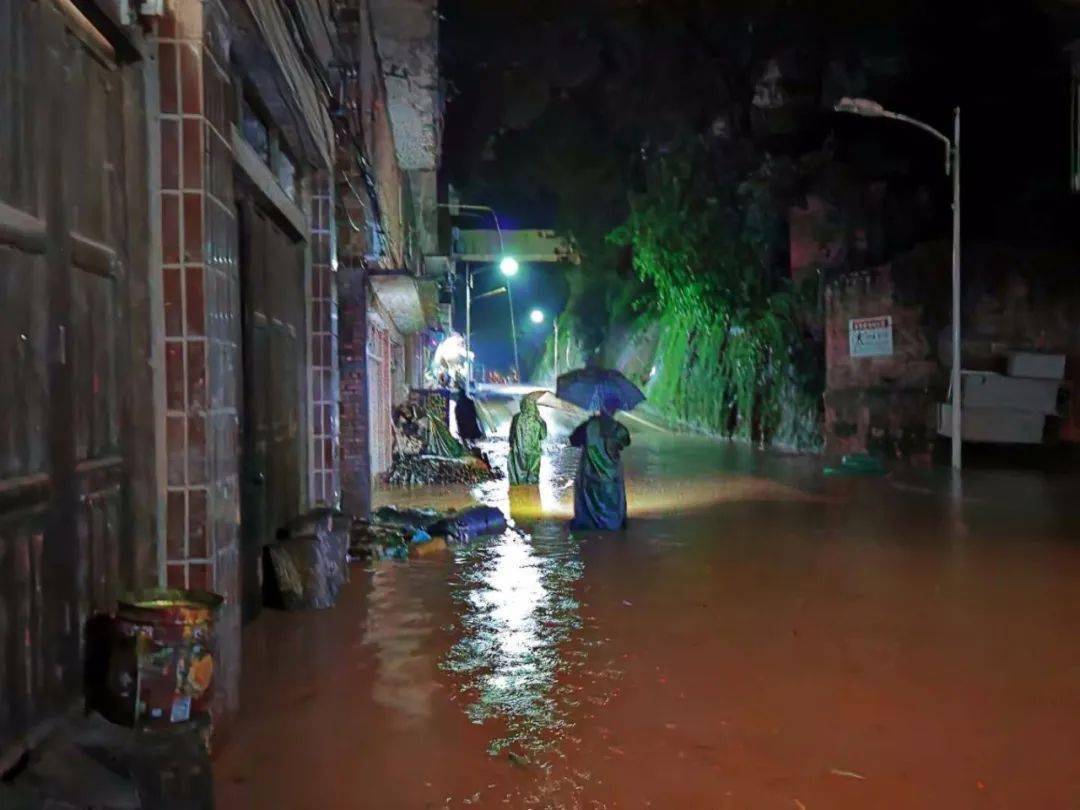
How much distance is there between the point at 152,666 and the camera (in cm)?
348

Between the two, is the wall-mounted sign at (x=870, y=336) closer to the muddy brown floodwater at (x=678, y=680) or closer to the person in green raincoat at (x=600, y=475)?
the muddy brown floodwater at (x=678, y=680)

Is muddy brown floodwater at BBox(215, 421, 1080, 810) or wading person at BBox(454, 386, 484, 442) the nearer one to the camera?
muddy brown floodwater at BBox(215, 421, 1080, 810)

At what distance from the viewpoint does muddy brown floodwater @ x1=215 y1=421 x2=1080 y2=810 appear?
4.12 meters

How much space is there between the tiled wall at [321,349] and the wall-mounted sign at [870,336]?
569 inches

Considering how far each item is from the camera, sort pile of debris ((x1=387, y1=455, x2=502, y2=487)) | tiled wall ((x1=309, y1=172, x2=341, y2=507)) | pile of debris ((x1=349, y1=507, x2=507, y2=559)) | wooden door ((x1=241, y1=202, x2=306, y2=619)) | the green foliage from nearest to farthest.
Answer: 1. wooden door ((x1=241, y1=202, x2=306, y2=619))
2. tiled wall ((x1=309, y1=172, x2=341, y2=507))
3. pile of debris ((x1=349, y1=507, x2=507, y2=559))
4. pile of debris ((x1=387, y1=455, x2=502, y2=487))
5. the green foliage

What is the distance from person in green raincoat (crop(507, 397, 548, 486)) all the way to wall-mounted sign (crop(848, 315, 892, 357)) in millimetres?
8594

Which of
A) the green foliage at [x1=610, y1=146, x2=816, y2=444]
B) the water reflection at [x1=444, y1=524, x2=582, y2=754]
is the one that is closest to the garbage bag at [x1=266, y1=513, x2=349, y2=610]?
the water reflection at [x1=444, y1=524, x2=582, y2=754]

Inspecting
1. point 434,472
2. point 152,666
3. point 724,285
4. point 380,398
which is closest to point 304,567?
point 152,666

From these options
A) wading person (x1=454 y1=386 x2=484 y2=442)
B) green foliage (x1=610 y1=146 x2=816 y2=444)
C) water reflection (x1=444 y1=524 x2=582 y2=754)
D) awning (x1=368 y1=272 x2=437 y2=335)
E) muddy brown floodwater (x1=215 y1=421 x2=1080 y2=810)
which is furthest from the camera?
green foliage (x1=610 y1=146 x2=816 y2=444)

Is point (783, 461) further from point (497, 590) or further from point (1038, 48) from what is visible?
point (497, 590)

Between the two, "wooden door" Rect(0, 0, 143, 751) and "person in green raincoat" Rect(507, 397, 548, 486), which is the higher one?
"wooden door" Rect(0, 0, 143, 751)

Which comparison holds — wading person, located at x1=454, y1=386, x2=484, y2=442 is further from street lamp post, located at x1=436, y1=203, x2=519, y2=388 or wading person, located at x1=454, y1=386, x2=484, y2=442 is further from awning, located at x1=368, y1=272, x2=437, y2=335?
street lamp post, located at x1=436, y1=203, x2=519, y2=388

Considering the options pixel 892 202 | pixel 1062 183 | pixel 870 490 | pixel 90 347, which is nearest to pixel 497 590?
pixel 90 347

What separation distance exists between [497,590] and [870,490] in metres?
9.00
